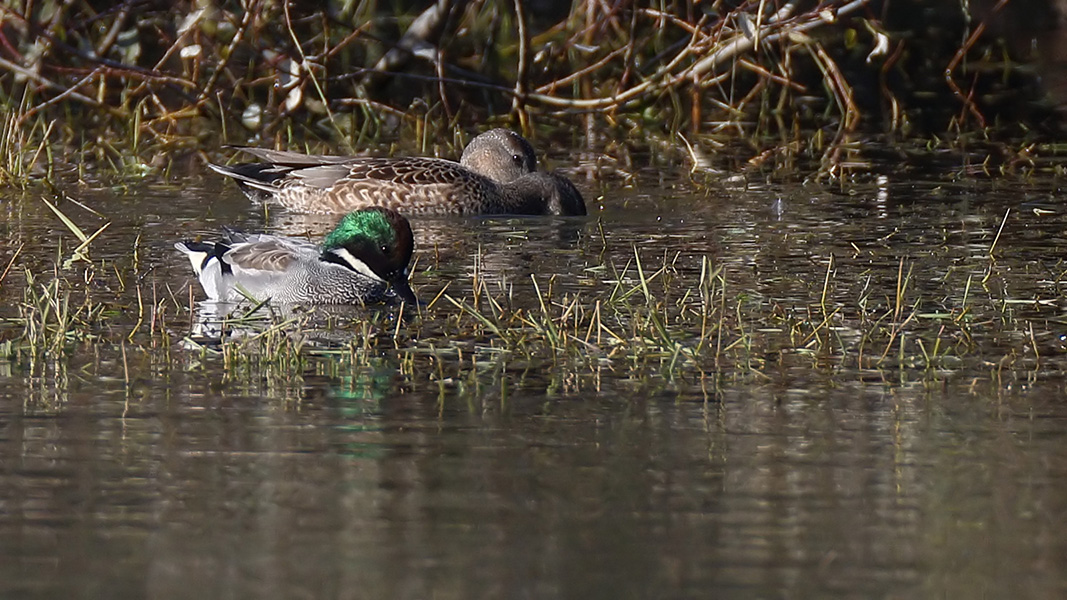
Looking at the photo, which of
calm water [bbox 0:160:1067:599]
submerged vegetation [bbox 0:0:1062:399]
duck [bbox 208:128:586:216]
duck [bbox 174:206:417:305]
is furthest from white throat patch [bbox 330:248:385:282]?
duck [bbox 208:128:586:216]

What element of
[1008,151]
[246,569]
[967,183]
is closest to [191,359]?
[246,569]

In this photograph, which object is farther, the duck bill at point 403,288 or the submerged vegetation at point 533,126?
the duck bill at point 403,288

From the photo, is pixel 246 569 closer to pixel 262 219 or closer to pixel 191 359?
pixel 191 359

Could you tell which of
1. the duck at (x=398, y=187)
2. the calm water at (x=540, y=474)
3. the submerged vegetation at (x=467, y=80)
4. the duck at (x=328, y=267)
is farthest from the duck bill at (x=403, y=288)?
the submerged vegetation at (x=467, y=80)

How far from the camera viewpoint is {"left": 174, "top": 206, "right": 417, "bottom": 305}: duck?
299 inches

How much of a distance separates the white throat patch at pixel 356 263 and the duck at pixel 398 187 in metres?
2.70

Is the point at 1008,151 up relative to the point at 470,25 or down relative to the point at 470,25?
down

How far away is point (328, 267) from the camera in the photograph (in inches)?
303

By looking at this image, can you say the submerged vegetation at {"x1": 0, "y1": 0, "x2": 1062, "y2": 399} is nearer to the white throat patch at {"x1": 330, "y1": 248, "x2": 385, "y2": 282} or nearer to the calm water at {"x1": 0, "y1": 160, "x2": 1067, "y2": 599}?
the calm water at {"x1": 0, "y1": 160, "x2": 1067, "y2": 599}

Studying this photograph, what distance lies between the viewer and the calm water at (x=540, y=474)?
4.25 m

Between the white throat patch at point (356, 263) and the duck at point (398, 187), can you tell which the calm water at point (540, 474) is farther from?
the duck at point (398, 187)

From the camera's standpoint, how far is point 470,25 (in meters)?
15.5

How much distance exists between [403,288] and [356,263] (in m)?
0.27

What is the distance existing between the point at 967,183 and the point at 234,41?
483cm
